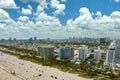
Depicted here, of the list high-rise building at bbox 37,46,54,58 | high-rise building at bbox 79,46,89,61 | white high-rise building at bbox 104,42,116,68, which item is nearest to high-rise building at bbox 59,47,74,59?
high-rise building at bbox 37,46,54,58

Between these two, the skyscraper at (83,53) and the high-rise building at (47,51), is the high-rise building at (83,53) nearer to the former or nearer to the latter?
the skyscraper at (83,53)

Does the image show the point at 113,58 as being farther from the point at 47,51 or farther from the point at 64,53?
the point at 47,51

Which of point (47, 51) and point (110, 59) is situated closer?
Answer: point (110, 59)

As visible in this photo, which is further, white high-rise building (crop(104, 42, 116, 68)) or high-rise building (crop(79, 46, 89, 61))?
high-rise building (crop(79, 46, 89, 61))

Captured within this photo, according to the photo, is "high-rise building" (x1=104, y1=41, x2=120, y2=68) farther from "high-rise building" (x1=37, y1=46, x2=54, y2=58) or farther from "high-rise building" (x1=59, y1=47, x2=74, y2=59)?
"high-rise building" (x1=37, y1=46, x2=54, y2=58)

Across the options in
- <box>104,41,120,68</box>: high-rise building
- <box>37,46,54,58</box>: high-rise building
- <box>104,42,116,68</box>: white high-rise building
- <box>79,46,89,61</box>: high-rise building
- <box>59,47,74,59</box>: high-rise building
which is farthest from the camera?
<box>37,46,54,58</box>: high-rise building

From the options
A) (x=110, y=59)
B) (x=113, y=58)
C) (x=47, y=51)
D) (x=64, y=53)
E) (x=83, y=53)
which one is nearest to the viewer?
(x=113, y=58)

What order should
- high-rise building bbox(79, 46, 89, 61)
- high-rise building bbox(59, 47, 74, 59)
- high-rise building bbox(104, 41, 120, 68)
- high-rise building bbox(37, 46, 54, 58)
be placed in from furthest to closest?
high-rise building bbox(37, 46, 54, 58) → high-rise building bbox(59, 47, 74, 59) → high-rise building bbox(79, 46, 89, 61) → high-rise building bbox(104, 41, 120, 68)

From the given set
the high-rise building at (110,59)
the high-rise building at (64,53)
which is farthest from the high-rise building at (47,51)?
the high-rise building at (110,59)

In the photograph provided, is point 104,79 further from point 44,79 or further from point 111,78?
point 44,79

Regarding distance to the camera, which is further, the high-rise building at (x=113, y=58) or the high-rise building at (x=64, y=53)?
the high-rise building at (x=64, y=53)

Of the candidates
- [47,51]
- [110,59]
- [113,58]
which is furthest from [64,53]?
[113,58]

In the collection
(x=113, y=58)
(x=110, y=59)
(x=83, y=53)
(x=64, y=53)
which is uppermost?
(x=83, y=53)
